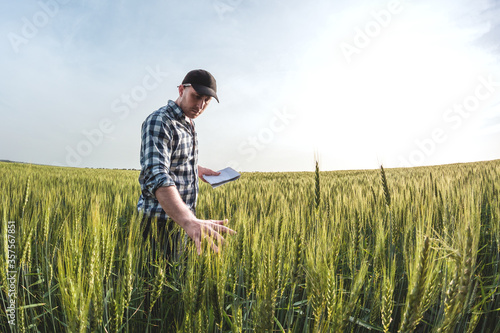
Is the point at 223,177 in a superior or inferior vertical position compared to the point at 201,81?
inferior

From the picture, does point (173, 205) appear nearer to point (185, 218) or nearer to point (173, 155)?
point (185, 218)

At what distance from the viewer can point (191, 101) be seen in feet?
7.08

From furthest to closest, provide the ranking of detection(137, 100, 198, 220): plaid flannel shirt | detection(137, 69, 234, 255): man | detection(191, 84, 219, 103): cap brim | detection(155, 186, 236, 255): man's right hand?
detection(191, 84, 219, 103): cap brim
detection(137, 100, 198, 220): plaid flannel shirt
detection(137, 69, 234, 255): man
detection(155, 186, 236, 255): man's right hand

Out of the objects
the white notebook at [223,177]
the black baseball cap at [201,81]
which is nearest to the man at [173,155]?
the black baseball cap at [201,81]

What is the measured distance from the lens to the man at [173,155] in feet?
5.21

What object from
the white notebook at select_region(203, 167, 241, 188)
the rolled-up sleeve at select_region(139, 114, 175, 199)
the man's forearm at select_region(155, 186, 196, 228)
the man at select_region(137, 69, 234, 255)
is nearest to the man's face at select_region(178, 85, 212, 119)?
the man at select_region(137, 69, 234, 255)

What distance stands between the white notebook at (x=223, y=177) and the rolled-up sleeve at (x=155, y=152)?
20.6 inches

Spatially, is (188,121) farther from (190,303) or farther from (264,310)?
(264,310)

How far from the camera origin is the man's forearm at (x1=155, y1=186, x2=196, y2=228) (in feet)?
4.83

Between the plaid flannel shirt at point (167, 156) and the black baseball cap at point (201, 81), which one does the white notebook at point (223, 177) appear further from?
the black baseball cap at point (201, 81)

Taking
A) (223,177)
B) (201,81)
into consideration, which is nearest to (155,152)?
(201,81)

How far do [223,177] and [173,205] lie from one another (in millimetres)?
1019

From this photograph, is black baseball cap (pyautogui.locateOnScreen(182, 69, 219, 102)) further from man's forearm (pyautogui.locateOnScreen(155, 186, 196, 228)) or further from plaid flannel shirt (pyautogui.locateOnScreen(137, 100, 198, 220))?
man's forearm (pyautogui.locateOnScreen(155, 186, 196, 228))

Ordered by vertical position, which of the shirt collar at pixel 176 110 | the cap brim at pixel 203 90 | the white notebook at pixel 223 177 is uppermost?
the cap brim at pixel 203 90
